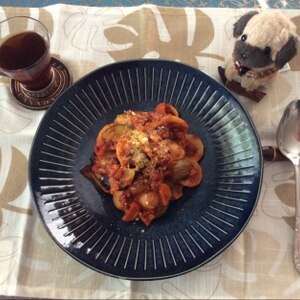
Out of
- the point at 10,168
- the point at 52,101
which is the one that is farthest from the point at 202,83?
the point at 10,168

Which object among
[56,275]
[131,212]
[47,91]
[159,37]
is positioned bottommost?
[56,275]

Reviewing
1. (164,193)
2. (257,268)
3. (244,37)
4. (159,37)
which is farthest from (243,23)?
(257,268)

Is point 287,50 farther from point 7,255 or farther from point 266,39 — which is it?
point 7,255

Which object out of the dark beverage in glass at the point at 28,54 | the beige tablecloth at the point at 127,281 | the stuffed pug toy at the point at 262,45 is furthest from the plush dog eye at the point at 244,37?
the dark beverage in glass at the point at 28,54

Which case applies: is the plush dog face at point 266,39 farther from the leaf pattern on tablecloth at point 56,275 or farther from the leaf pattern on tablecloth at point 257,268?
the leaf pattern on tablecloth at point 56,275

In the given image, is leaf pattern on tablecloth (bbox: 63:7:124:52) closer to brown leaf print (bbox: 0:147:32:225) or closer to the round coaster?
the round coaster

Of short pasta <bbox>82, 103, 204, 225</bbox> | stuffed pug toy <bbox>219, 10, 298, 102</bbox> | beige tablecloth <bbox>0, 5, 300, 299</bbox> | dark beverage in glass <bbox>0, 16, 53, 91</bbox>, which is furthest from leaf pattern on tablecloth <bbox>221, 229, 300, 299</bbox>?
dark beverage in glass <bbox>0, 16, 53, 91</bbox>
